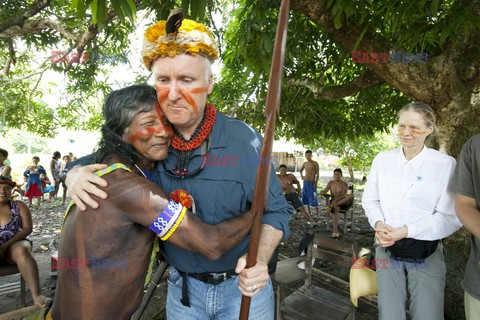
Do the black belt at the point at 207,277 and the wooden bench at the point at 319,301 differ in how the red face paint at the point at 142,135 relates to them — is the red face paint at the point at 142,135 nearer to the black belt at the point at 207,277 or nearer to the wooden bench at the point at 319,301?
the black belt at the point at 207,277

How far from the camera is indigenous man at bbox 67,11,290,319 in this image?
56.1 inches

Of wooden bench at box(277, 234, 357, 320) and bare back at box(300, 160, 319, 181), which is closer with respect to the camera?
wooden bench at box(277, 234, 357, 320)

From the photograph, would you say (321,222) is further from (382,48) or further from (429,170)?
(429,170)

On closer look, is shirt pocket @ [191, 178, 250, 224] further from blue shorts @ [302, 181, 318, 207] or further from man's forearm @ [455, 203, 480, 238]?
blue shorts @ [302, 181, 318, 207]

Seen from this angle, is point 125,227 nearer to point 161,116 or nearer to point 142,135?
point 142,135

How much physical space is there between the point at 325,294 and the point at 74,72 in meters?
6.59

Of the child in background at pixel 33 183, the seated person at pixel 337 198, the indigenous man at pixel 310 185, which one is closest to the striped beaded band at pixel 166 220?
the seated person at pixel 337 198

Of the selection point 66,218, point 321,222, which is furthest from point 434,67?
point 321,222

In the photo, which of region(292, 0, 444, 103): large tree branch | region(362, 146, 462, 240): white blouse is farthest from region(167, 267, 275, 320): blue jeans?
region(292, 0, 444, 103): large tree branch

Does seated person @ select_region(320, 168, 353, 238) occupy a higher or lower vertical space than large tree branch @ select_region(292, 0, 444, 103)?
lower

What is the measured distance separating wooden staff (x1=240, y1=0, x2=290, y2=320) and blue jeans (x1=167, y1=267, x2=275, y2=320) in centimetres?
61

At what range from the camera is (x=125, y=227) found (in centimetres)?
135

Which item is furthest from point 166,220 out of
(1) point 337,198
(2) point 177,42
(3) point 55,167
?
(3) point 55,167

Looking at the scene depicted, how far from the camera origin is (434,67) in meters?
3.83
